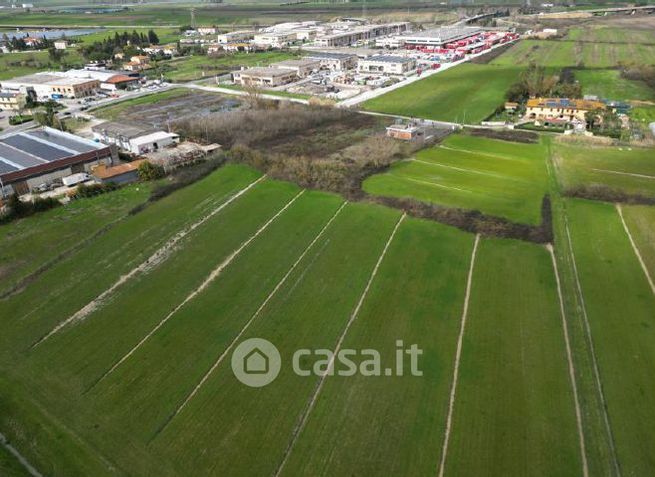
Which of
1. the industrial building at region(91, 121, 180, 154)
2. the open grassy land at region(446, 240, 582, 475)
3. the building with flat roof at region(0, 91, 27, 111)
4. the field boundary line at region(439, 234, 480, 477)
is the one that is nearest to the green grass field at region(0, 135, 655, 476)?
the open grassy land at region(446, 240, 582, 475)

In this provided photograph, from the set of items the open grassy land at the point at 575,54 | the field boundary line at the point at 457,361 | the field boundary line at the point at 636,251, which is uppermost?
the open grassy land at the point at 575,54

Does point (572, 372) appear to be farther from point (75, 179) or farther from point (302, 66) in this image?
point (302, 66)

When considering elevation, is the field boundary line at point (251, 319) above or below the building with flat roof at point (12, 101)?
below

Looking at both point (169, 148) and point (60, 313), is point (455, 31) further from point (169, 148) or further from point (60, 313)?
point (60, 313)

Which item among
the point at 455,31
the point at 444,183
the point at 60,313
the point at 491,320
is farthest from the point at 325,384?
the point at 455,31

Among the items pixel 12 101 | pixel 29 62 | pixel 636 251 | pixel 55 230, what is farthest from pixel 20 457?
pixel 29 62

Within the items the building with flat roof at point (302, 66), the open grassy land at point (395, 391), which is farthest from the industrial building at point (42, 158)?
the building with flat roof at point (302, 66)

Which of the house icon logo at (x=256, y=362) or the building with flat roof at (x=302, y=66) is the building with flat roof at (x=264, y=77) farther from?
the house icon logo at (x=256, y=362)
